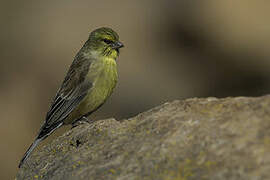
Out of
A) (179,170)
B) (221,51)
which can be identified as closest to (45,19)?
(221,51)

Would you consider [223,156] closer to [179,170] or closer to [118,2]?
[179,170]

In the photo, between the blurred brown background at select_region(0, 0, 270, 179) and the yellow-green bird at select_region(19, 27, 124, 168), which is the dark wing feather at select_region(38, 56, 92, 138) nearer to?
the yellow-green bird at select_region(19, 27, 124, 168)

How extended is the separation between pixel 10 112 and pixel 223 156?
11.0 meters

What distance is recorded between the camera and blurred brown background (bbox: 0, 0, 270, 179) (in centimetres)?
1389

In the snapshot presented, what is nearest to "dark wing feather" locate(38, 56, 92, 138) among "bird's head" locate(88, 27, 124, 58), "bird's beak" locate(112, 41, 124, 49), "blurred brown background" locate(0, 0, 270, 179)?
"bird's head" locate(88, 27, 124, 58)

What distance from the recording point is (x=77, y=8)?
18000 mm

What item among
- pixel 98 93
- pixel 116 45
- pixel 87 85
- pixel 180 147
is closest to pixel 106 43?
pixel 116 45

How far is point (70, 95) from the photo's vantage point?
27.7 feet

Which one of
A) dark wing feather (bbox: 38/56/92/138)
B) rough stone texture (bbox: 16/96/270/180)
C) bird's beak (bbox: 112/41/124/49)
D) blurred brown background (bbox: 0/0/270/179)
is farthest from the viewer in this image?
blurred brown background (bbox: 0/0/270/179)

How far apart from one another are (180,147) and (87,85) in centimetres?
404

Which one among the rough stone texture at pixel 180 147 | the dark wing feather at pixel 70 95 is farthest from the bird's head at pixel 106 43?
the rough stone texture at pixel 180 147

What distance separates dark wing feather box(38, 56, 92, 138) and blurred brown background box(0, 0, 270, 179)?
182 inches

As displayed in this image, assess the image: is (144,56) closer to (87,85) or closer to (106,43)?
(106,43)

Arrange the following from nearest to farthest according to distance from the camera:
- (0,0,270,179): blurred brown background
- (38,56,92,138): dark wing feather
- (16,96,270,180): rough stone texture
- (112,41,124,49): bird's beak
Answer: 1. (16,96,270,180): rough stone texture
2. (38,56,92,138): dark wing feather
3. (112,41,124,49): bird's beak
4. (0,0,270,179): blurred brown background
